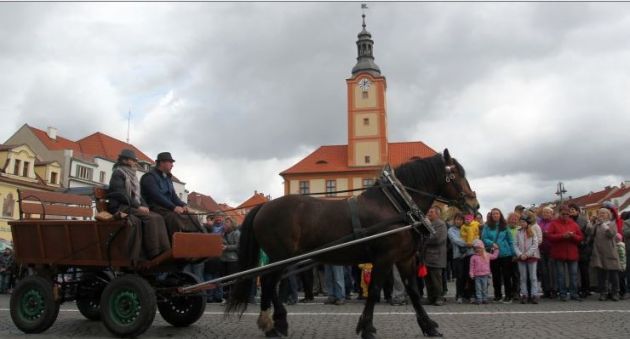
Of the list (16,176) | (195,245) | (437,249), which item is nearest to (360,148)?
(16,176)

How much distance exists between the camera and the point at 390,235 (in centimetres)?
625

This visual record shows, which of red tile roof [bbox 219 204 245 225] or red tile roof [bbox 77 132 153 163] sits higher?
red tile roof [bbox 77 132 153 163]

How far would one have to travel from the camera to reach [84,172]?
54.8 metres

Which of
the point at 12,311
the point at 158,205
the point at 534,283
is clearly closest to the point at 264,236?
the point at 158,205

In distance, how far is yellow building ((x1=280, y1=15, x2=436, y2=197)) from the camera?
64.5 meters

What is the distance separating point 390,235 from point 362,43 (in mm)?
64155

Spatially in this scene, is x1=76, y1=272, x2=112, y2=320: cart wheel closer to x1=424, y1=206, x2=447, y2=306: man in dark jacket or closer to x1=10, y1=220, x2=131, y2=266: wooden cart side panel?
x1=10, y1=220, x2=131, y2=266: wooden cart side panel

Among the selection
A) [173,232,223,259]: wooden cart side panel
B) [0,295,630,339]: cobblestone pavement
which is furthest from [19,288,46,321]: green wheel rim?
[173,232,223,259]: wooden cart side panel

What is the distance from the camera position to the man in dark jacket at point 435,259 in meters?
10.7

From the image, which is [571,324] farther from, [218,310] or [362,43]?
[362,43]

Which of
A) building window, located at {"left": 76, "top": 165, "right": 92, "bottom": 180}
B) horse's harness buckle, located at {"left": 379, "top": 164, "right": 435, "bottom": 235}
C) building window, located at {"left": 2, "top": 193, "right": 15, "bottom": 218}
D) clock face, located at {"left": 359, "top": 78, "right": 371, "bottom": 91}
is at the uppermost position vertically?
clock face, located at {"left": 359, "top": 78, "right": 371, "bottom": 91}

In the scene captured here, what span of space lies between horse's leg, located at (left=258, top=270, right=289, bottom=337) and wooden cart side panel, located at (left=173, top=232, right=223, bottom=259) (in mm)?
808

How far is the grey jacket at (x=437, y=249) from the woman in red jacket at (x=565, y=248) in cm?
232

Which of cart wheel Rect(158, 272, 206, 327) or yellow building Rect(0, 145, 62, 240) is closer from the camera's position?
cart wheel Rect(158, 272, 206, 327)
